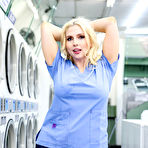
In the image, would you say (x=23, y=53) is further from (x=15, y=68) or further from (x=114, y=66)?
(x=114, y=66)

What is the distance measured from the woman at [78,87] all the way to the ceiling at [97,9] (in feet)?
10.1

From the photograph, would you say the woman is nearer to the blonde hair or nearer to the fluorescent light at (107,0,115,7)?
the blonde hair

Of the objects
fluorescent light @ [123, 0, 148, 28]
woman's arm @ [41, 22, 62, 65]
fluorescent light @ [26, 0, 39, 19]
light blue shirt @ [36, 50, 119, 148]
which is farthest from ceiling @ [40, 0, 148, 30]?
light blue shirt @ [36, 50, 119, 148]

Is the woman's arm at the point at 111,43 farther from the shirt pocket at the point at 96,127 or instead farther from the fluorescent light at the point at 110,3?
the fluorescent light at the point at 110,3

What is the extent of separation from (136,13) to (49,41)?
4.23 meters

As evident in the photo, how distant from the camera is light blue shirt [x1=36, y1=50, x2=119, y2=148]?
4.26 ft

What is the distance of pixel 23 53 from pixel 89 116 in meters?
2.18

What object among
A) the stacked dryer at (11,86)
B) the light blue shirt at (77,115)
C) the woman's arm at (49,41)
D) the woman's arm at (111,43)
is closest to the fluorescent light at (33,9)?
the stacked dryer at (11,86)

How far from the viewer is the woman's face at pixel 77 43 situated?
4.58 feet

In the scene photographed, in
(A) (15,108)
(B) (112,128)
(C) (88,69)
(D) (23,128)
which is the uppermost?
(C) (88,69)

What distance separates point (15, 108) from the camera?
270 cm

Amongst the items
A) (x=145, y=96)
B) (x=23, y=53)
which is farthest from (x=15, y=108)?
(x=145, y=96)

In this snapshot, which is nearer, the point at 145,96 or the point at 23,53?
the point at 23,53

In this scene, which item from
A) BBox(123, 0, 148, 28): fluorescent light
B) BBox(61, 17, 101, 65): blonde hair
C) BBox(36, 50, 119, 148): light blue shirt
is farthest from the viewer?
BBox(123, 0, 148, 28): fluorescent light
